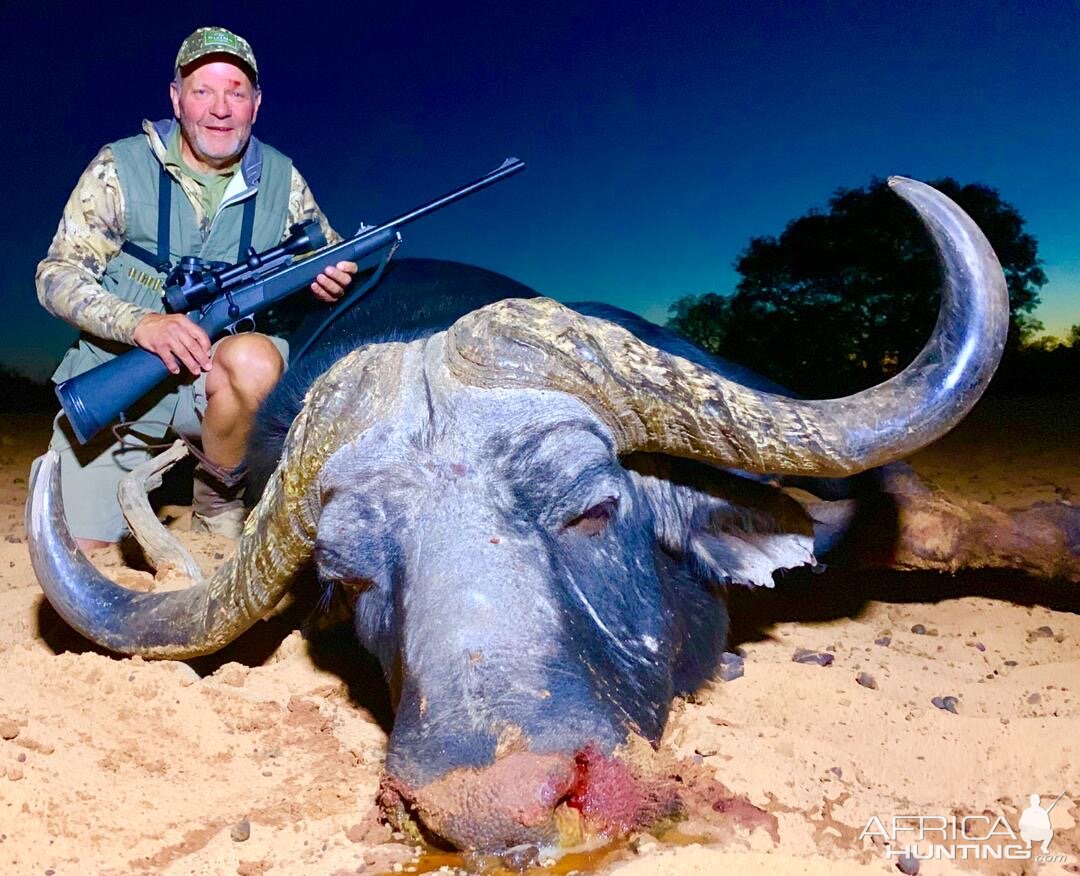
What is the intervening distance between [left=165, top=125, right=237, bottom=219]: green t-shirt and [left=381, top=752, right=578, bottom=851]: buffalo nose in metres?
4.13

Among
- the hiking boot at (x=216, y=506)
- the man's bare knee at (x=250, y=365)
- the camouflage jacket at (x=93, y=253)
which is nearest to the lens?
the man's bare knee at (x=250, y=365)

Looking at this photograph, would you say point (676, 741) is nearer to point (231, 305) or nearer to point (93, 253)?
point (231, 305)

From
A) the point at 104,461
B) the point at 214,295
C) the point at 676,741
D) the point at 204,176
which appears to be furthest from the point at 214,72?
the point at 676,741

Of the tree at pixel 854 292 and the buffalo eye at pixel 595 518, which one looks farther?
the tree at pixel 854 292

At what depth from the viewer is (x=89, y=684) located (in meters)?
3.25

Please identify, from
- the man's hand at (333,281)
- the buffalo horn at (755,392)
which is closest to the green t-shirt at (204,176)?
the man's hand at (333,281)

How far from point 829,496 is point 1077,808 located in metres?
1.96

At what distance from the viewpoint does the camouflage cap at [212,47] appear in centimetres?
525

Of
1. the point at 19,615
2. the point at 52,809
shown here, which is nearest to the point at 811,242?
the point at 19,615

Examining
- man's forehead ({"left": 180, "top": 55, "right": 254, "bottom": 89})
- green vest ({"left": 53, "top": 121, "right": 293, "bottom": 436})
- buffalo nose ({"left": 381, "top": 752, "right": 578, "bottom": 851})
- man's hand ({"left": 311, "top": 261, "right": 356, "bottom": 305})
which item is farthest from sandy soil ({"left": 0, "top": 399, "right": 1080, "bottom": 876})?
man's forehead ({"left": 180, "top": 55, "right": 254, "bottom": 89})

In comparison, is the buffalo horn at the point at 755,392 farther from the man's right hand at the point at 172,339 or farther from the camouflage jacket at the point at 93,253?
the camouflage jacket at the point at 93,253

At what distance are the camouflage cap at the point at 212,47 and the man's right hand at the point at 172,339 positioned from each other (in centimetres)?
159

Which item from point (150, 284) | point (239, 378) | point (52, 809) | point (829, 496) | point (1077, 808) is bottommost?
point (52, 809)

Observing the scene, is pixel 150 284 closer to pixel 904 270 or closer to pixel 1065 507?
pixel 1065 507
